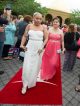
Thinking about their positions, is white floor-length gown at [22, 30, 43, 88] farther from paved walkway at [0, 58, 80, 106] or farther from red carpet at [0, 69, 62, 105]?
paved walkway at [0, 58, 80, 106]

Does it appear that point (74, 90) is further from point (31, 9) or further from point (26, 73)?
point (31, 9)

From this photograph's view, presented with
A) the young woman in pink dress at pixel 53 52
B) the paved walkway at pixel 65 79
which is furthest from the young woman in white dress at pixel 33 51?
the young woman in pink dress at pixel 53 52

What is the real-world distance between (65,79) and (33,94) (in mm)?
2655

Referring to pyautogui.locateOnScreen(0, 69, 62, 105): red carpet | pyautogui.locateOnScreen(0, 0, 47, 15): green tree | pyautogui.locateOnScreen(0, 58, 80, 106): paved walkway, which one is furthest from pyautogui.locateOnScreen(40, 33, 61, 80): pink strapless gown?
pyautogui.locateOnScreen(0, 0, 47, 15): green tree

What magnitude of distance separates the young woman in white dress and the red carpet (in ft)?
0.71

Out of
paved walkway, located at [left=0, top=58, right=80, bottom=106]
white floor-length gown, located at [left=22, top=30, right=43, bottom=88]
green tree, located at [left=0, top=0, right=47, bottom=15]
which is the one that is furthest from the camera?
green tree, located at [left=0, top=0, right=47, bottom=15]

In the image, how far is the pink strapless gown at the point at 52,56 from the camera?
844 cm

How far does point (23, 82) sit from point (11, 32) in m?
4.48

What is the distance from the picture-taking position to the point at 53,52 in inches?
334

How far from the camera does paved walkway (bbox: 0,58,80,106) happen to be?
22.3 feet

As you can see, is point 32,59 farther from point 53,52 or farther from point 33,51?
point 53,52

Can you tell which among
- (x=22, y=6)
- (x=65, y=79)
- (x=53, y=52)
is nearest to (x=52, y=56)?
(x=53, y=52)

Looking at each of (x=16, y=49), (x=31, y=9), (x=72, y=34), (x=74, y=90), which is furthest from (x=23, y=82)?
(x=31, y=9)

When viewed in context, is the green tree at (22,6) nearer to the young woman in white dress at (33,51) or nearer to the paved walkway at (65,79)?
the paved walkway at (65,79)
